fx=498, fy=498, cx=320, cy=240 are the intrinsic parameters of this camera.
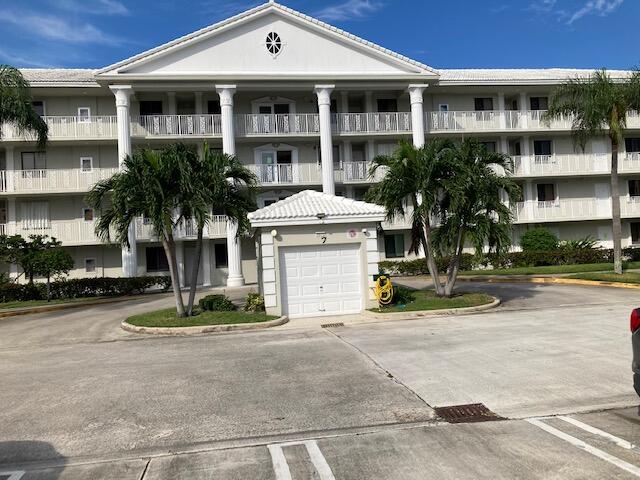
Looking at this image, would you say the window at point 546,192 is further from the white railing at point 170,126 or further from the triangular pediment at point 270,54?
the white railing at point 170,126

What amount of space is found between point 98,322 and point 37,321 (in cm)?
264

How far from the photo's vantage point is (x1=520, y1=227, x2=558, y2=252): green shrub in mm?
28875

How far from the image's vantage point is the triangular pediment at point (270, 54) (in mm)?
25984

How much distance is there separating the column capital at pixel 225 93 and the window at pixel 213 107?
2736 mm

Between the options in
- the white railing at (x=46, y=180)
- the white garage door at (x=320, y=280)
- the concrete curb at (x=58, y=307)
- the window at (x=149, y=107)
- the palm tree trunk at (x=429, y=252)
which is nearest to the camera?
the white garage door at (x=320, y=280)

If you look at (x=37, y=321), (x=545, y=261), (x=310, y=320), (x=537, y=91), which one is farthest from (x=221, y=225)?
(x=537, y=91)

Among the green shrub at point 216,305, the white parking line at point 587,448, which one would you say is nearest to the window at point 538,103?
the green shrub at point 216,305

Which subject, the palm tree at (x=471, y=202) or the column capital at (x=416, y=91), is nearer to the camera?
the palm tree at (x=471, y=202)

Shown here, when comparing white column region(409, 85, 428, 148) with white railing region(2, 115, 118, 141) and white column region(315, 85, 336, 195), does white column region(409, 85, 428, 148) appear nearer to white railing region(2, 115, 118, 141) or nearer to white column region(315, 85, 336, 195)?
white column region(315, 85, 336, 195)

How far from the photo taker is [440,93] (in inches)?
1227

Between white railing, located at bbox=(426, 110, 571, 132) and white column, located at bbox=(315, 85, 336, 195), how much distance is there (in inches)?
256

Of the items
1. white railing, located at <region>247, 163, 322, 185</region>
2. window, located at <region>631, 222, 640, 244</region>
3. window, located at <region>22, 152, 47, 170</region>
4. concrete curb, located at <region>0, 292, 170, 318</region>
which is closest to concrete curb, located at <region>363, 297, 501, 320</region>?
concrete curb, located at <region>0, 292, 170, 318</region>

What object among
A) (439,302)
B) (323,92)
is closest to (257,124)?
(323,92)

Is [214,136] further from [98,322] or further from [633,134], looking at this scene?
[633,134]
